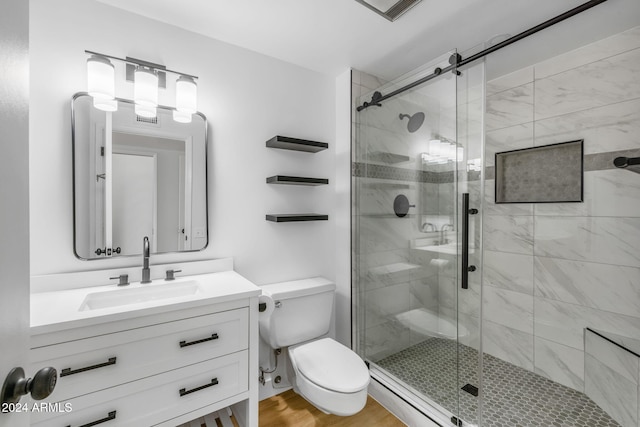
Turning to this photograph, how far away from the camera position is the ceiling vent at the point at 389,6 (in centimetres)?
154

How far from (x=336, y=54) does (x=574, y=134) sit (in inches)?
68.9

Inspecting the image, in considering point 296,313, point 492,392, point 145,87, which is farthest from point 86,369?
point 492,392

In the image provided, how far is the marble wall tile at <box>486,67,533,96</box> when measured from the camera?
7.52 ft

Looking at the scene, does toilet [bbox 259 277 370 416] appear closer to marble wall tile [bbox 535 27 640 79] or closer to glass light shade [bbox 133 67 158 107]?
glass light shade [bbox 133 67 158 107]

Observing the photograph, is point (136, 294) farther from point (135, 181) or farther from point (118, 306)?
point (135, 181)

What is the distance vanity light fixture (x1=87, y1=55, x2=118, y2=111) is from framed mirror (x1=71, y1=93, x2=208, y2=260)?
0.06 m

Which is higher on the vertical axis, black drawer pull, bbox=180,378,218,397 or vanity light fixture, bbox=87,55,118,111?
vanity light fixture, bbox=87,55,118,111

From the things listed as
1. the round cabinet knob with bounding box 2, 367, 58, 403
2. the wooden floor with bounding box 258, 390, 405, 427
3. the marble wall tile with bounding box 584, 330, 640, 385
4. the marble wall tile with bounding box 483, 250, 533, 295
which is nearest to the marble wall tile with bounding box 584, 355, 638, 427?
the marble wall tile with bounding box 584, 330, 640, 385

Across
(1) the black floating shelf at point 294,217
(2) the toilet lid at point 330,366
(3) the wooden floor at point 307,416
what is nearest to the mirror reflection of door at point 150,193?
(1) the black floating shelf at point 294,217

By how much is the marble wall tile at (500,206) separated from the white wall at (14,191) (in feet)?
8.53

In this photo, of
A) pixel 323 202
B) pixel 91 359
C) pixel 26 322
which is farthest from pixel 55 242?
pixel 323 202

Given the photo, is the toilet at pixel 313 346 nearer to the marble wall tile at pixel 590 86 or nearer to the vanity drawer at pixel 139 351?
the vanity drawer at pixel 139 351

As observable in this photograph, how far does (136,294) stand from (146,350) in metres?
0.38

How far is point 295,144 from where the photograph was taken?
2.03 meters
